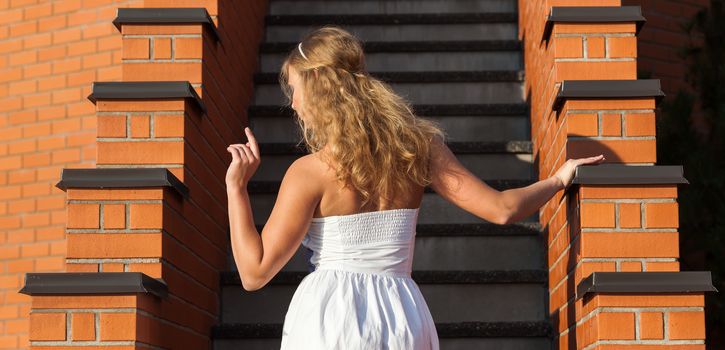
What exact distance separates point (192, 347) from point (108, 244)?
0.65 metres

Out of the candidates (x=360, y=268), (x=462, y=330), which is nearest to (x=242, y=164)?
(x=360, y=268)

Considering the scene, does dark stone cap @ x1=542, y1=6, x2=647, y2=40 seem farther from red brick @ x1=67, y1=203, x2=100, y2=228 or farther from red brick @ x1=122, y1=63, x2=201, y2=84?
red brick @ x1=67, y1=203, x2=100, y2=228

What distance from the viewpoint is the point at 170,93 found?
3.78 metres

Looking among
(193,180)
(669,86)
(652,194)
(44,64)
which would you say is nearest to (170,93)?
(193,180)

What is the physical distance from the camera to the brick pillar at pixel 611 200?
3.36m

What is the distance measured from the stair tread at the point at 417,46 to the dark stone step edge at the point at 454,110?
589 mm

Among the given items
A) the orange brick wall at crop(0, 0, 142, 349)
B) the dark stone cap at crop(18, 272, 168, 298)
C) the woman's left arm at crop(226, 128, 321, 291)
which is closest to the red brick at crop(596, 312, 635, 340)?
the woman's left arm at crop(226, 128, 321, 291)

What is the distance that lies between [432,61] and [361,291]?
3.31m

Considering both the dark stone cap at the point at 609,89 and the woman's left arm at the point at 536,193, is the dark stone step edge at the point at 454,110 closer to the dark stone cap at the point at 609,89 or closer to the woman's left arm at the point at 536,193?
the dark stone cap at the point at 609,89

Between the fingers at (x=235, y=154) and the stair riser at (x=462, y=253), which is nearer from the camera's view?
the fingers at (x=235, y=154)

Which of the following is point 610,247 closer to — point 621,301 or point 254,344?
point 621,301

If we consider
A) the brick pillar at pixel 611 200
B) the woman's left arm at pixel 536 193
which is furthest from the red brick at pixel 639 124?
the woman's left arm at pixel 536 193

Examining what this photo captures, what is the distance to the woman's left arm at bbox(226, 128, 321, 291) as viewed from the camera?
281 cm

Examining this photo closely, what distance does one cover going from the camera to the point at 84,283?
342 centimetres
